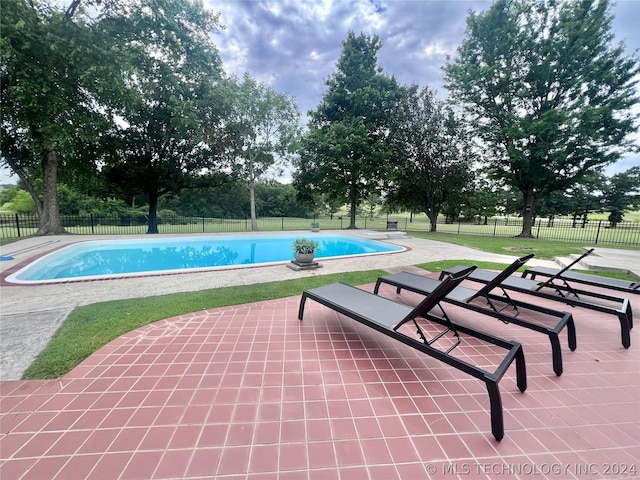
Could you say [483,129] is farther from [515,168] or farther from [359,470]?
[359,470]

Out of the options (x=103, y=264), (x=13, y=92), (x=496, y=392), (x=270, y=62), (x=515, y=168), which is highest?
(x=270, y=62)

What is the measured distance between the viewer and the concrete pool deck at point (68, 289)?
9.29 feet

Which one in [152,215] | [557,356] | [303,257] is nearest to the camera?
[557,356]

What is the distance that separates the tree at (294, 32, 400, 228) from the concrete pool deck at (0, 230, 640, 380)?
450 inches

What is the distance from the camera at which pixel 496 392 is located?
1.72m

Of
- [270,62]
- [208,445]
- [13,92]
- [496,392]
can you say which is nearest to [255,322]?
[208,445]

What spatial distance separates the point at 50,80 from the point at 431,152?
68.5 ft

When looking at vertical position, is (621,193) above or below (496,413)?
above

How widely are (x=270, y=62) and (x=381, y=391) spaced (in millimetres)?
16556

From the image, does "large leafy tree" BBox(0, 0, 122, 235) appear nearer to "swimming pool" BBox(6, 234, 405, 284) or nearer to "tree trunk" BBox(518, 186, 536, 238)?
"swimming pool" BBox(6, 234, 405, 284)

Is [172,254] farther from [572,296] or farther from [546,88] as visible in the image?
[546,88]

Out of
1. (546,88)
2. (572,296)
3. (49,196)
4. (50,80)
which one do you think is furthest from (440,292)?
(546,88)

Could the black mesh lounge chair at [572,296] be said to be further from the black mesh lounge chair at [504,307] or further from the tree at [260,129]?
the tree at [260,129]

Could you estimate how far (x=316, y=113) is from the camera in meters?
20.2
